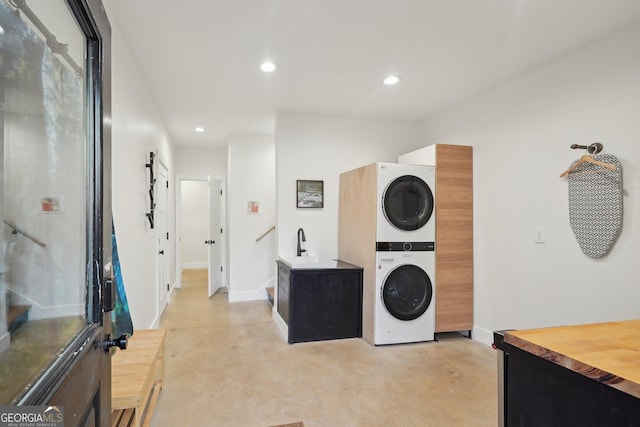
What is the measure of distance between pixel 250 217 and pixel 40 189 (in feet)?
14.7

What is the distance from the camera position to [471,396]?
2.43 meters

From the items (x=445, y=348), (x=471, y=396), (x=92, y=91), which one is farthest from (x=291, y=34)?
(x=445, y=348)

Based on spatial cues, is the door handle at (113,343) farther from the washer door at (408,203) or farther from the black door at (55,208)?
the washer door at (408,203)

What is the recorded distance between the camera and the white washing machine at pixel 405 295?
3355 millimetres

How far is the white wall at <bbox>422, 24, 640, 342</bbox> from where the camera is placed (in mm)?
2240

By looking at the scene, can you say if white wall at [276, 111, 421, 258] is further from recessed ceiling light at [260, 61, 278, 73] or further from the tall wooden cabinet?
recessed ceiling light at [260, 61, 278, 73]

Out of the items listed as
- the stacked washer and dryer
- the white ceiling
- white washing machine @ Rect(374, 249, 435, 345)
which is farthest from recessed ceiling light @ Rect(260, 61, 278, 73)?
white washing machine @ Rect(374, 249, 435, 345)

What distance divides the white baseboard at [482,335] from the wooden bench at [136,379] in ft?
A: 9.87

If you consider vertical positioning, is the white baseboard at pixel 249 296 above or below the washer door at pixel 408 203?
below

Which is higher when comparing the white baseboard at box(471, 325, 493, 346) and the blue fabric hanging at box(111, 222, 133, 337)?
the blue fabric hanging at box(111, 222, 133, 337)

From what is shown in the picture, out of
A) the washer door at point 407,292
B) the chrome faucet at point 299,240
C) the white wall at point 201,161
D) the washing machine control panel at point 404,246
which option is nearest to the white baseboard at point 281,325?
the chrome faucet at point 299,240

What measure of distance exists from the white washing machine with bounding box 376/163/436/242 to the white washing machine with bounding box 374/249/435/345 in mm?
129

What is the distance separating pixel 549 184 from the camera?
2764 mm

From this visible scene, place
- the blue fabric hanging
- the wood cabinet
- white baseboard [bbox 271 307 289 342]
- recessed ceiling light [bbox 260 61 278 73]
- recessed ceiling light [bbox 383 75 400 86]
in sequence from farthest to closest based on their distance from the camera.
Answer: white baseboard [bbox 271 307 289 342] < recessed ceiling light [bbox 383 75 400 86] < recessed ceiling light [bbox 260 61 278 73] < the blue fabric hanging < the wood cabinet
